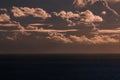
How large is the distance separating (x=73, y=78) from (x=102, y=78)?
7483 millimetres

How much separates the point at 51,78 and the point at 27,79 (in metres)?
6.47

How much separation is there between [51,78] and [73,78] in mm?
5509

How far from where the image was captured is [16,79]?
112 meters

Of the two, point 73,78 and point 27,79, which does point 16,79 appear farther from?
point 73,78

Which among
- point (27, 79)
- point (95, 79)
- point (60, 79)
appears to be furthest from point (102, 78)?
point (27, 79)

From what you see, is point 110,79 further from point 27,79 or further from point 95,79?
point 27,79

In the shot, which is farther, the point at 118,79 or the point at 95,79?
the point at 95,79

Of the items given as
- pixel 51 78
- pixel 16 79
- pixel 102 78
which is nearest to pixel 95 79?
pixel 102 78

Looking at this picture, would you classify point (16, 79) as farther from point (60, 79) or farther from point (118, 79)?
point (118, 79)

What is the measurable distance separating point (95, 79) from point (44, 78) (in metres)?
12.6

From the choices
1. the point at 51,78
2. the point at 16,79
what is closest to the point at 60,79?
the point at 51,78

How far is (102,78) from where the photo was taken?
11319 centimetres

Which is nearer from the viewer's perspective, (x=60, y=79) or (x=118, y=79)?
(x=118, y=79)

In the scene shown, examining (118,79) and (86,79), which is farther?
(86,79)
